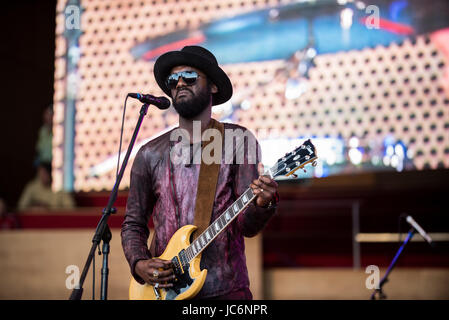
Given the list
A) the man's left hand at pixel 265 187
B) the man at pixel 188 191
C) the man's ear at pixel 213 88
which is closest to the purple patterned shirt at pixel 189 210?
the man at pixel 188 191

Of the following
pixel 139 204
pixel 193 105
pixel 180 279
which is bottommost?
pixel 180 279

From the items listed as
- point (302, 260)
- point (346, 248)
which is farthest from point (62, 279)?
point (346, 248)

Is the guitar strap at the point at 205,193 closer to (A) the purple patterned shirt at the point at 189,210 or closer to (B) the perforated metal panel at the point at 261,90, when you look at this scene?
(A) the purple patterned shirt at the point at 189,210

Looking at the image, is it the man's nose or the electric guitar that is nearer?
the electric guitar

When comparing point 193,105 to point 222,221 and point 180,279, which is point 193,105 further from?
point 180,279

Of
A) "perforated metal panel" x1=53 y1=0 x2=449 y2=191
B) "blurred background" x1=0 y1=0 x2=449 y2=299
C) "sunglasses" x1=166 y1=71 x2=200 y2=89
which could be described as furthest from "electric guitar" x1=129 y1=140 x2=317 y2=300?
"perforated metal panel" x1=53 y1=0 x2=449 y2=191

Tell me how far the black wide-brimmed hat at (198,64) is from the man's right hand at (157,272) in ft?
3.00

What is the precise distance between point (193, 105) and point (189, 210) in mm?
518

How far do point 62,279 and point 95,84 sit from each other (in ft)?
13.5

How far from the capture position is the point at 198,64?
2750 mm

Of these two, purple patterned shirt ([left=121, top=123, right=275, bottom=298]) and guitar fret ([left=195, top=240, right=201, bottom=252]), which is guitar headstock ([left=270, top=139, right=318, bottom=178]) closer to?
purple patterned shirt ([left=121, top=123, right=275, bottom=298])

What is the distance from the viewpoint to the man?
261 cm

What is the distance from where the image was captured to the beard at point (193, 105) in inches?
108

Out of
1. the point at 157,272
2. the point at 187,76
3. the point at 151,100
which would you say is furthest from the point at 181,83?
the point at 157,272
